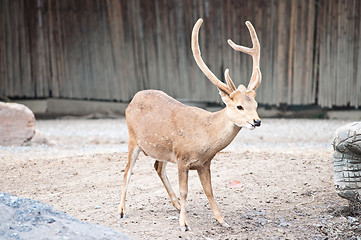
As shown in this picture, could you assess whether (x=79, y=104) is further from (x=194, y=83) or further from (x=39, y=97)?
(x=194, y=83)

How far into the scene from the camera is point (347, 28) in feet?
33.8

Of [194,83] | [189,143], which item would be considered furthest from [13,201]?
[194,83]

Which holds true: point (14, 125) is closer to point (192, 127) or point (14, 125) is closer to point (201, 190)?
point (201, 190)

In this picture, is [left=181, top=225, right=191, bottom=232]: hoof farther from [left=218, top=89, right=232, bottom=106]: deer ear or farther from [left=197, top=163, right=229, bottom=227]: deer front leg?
[left=218, top=89, right=232, bottom=106]: deer ear

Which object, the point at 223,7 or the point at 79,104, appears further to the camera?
the point at 79,104

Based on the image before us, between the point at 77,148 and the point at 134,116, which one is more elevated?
the point at 134,116

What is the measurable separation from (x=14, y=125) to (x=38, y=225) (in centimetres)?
501

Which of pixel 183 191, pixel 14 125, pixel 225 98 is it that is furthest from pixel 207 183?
pixel 14 125

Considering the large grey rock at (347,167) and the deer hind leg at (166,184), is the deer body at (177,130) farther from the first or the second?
the large grey rock at (347,167)

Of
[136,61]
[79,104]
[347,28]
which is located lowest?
[79,104]

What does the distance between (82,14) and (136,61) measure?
1.62 m

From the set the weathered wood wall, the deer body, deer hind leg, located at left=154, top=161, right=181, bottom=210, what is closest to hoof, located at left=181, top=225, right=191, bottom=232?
the deer body

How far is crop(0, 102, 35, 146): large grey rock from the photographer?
8.22 meters

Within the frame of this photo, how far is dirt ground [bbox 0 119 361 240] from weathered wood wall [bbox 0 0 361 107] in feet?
8.38
